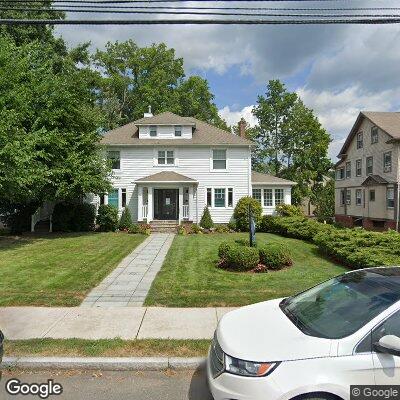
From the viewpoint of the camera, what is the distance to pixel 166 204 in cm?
2764

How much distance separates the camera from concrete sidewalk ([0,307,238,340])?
6.37 metres

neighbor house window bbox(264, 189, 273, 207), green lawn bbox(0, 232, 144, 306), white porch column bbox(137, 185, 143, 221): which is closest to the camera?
green lawn bbox(0, 232, 144, 306)

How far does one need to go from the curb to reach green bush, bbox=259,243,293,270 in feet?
21.4

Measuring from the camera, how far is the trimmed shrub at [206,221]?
24875 millimetres

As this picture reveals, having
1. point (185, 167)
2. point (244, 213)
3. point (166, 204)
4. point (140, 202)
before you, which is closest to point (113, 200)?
point (140, 202)

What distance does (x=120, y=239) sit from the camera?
19.5 m

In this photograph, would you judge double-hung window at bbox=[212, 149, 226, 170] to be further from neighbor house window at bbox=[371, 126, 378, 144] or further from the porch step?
neighbor house window at bbox=[371, 126, 378, 144]

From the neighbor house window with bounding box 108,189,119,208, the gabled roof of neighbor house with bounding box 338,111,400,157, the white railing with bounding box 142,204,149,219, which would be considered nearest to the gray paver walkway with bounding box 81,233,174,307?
the white railing with bounding box 142,204,149,219

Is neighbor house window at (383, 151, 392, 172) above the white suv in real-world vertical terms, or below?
above

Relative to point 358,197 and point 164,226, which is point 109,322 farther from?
point 358,197

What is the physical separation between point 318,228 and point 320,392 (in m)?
16.2

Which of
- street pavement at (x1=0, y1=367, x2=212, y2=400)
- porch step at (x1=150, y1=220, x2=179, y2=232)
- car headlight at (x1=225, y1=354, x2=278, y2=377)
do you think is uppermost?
car headlight at (x1=225, y1=354, x2=278, y2=377)

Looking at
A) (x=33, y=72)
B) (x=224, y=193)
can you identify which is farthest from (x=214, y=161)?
(x=33, y=72)

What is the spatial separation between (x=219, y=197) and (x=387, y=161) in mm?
14353
